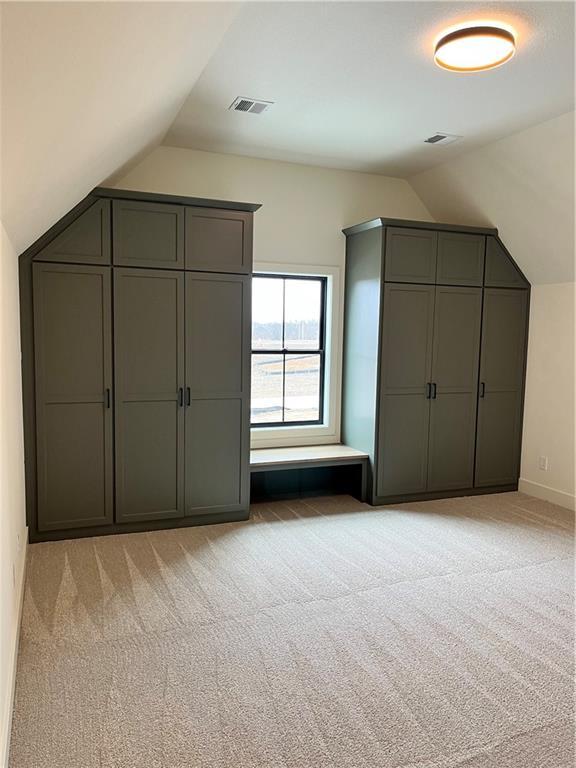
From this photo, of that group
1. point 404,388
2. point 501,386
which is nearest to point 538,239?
point 501,386

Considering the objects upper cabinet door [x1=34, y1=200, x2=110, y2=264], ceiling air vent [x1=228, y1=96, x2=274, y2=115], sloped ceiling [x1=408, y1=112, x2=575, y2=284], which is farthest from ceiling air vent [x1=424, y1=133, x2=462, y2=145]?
upper cabinet door [x1=34, y1=200, x2=110, y2=264]

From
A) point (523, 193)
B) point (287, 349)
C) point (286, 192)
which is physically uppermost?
point (286, 192)

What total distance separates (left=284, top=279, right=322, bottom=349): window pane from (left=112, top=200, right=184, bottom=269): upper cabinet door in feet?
4.31

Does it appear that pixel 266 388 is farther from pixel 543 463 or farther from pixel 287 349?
pixel 543 463

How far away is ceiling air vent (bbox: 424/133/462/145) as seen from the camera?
4.11m

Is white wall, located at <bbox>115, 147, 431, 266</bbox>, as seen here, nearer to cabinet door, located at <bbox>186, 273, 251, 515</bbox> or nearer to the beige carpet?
cabinet door, located at <bbox>186, 273, 251, 515</bbox>

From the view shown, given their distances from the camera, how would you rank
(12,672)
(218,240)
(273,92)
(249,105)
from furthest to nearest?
(218,240) < (249,105) < (273,92) < (12,672)

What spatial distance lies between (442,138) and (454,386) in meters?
2.01

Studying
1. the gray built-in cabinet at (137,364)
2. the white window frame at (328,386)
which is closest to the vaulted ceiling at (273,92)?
the gray built-in cabinet at (137,364)

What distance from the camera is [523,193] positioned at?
14.5 ft

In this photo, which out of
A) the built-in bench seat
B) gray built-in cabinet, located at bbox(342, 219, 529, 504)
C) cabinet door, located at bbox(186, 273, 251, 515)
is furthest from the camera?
gray built-in cabinet, located at bbox(342, 219, 529, 504)

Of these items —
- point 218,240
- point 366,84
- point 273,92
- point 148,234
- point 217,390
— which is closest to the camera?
point 366,84

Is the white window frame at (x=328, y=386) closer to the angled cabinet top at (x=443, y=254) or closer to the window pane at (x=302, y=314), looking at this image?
the window pane at (x=302, y=314)

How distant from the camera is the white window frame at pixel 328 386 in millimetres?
4965
